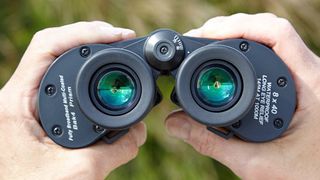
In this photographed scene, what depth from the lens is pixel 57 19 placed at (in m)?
3.00

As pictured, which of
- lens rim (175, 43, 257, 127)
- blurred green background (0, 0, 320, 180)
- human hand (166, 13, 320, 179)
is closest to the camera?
lens rim (175, 43, 257, 127)

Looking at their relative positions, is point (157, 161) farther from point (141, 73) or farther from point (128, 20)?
point (141, 73)

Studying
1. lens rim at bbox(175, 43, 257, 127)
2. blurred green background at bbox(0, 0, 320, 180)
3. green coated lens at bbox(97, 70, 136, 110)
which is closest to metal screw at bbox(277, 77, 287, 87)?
lens rim at bbox(175, 43, 257, 127)

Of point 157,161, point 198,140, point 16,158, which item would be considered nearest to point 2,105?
point 16,158

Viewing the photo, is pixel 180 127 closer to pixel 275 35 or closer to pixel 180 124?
pixel 180 124

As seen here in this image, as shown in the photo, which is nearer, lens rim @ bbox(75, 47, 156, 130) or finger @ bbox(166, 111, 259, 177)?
lens rim @ bbox(75, 47, 156, 130)

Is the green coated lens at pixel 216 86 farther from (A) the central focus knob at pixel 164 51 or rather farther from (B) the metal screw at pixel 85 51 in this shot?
(B) the metal screw at pixel 85 51

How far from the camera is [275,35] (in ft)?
5.41

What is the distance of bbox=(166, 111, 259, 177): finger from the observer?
1656 mm

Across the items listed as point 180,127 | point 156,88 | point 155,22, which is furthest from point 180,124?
point 155,22

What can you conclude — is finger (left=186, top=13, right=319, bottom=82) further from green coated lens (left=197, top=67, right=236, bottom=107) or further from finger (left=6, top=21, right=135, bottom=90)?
finger (left=6, top=21, right=135, bottom=90)

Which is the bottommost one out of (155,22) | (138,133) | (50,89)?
(155,22)

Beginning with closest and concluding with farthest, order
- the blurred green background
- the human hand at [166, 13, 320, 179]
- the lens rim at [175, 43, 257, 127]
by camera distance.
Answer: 1. the lens rim at [175, 43, 257, 127]
2. the human hand at [166, 13, 320, 179]
3. the blurred green background

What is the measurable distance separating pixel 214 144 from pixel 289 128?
0.17 metres
